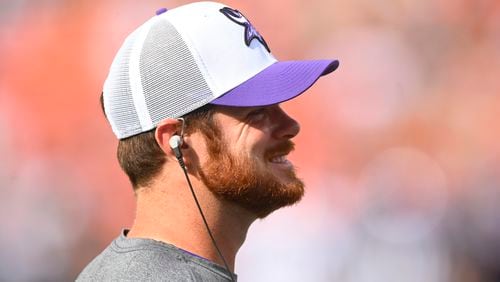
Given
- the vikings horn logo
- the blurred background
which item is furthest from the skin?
the blurred background

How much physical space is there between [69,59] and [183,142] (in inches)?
89.2

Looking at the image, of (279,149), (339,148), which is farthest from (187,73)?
(339,148)

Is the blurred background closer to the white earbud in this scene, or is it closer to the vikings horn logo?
the vikings horn logo

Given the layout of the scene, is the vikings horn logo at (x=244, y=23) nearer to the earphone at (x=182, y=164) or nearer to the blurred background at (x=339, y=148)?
the earphone at (x=182, y=164)

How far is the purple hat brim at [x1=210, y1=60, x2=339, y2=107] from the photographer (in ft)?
4.93

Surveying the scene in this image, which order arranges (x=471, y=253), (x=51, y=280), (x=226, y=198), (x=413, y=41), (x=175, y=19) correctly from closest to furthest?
(x=226, y=198) < (x=175, y=19) < (x=471, y=253) < (x=413, y=41) < (x=51, y=280)

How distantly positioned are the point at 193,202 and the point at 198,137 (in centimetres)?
12

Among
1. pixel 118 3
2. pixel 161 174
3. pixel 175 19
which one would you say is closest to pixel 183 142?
pixel 161 174

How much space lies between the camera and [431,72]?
3244 millimetres

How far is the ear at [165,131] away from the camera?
4.85 ft

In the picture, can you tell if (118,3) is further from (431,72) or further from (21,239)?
(431,72)

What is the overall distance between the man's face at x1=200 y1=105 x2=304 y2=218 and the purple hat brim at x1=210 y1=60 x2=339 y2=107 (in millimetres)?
21

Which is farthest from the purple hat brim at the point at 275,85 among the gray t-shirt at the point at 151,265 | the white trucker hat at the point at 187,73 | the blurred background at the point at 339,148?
the blurred background at the point at 339,148

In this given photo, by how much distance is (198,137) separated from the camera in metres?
1.48
